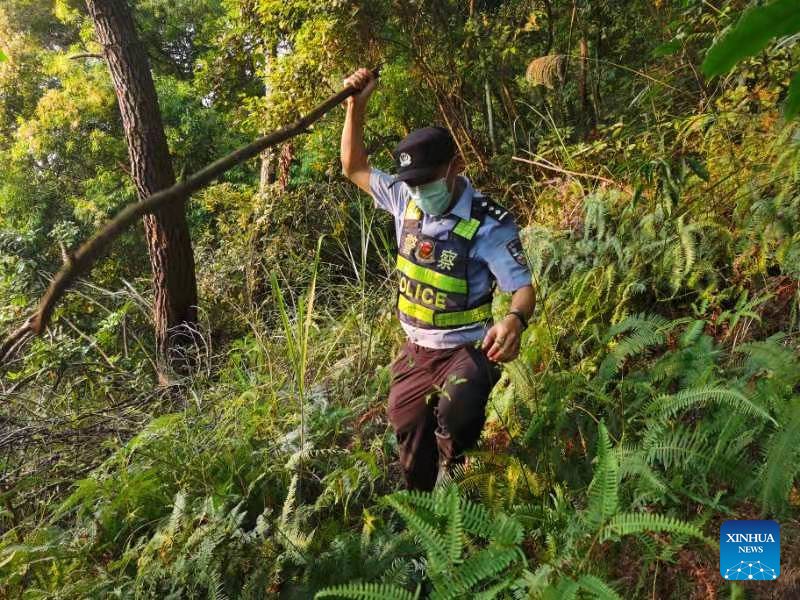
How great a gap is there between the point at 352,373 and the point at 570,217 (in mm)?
1941

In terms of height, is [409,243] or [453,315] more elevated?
[409,243]

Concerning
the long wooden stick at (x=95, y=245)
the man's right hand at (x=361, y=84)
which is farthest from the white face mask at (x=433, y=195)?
the long wooden stick at (x=95, y=245)

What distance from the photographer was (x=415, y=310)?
2.36 meters

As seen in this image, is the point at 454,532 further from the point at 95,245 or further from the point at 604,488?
the point at 95,245

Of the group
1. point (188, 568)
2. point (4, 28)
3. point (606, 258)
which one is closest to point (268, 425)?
point (188, 568)

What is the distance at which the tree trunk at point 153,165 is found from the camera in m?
4.57

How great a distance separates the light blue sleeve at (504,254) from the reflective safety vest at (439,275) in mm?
49

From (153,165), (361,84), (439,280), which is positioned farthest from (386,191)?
(153,165)

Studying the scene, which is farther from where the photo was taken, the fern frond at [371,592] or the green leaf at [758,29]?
the fern frond at [371,592]

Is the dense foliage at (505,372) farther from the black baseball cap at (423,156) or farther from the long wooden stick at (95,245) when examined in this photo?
the long wooden stick at (95,245)

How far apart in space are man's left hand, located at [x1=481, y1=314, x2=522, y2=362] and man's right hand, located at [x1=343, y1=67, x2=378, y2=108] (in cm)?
121

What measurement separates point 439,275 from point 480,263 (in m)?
0.17

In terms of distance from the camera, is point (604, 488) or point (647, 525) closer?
point (647, 525)

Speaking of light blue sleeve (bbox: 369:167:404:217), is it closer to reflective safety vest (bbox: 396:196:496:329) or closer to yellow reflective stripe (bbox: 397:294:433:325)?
reflective safety vest (bbox: 396:196:496:329)
